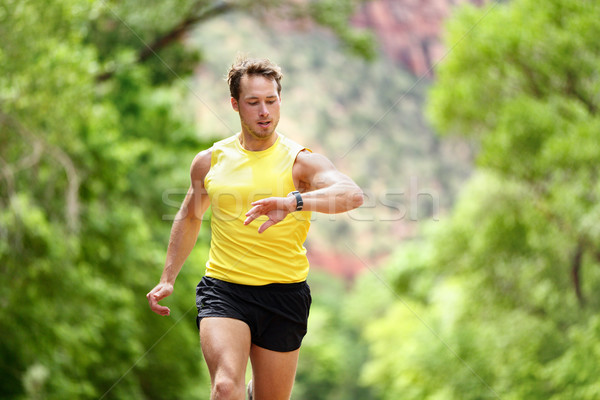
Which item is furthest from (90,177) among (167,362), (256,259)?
(256,259)

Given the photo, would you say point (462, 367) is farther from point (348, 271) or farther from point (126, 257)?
point (348, 271)

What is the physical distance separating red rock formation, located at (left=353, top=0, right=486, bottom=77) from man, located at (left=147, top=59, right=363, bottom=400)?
277 feet

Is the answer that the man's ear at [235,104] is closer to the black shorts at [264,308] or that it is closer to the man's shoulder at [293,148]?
the man's shoulder at [293,148]

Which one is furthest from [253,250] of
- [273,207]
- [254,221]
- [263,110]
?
[263,110]

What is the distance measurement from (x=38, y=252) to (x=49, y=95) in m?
1.99

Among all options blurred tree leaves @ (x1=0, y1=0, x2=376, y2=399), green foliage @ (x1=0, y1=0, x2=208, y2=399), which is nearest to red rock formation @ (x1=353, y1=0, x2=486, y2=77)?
blurred tree leaves @ (x1=0, y1=0, x2=376, y2=399)

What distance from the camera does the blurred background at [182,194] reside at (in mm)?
9211

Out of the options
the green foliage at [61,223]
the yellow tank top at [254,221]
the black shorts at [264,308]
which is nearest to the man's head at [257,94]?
the yellow tank top at [254,221]

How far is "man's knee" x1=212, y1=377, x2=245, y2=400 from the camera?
3289 millimetres

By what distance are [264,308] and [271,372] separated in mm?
328

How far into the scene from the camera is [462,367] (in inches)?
728

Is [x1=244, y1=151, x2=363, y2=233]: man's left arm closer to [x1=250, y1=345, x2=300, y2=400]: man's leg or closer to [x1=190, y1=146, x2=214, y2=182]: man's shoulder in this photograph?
[x1=190, y1=146, x2=214, y2=182]: man's shoulder

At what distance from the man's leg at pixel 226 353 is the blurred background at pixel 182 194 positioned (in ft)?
5.41

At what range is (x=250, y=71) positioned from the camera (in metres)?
3.51
